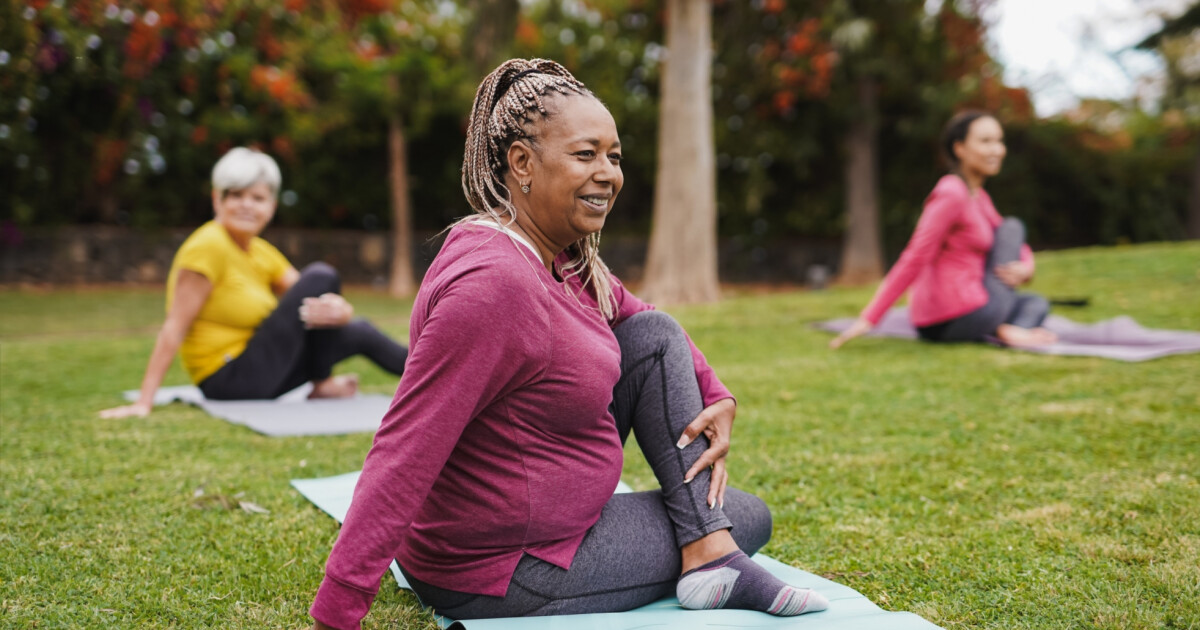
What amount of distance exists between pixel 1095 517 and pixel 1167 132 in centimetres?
2073

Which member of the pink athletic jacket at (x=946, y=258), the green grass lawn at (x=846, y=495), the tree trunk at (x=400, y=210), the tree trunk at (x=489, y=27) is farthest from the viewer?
the tree trunk at (x=400, y=210)

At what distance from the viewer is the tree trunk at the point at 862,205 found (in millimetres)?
17844

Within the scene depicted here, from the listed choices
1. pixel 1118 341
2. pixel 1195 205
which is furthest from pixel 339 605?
pixel 1195 205

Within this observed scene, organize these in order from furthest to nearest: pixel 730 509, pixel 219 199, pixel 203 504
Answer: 1. pixel 219 199
2. pixel 203 504
3. pixel 730 509

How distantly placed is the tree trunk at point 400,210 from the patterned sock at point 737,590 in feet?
51.1

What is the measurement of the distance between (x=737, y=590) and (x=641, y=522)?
0.27 m

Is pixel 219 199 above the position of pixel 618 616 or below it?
above

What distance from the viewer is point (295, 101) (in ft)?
49.0

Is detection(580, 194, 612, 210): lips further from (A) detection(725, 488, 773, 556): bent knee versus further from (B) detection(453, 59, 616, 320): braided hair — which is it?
(A) detection(725, 488, 773, 556): bent knee

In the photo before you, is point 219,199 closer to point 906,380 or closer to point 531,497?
point 531,497

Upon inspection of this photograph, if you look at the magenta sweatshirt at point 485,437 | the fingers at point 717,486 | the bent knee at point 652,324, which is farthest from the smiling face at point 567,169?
the fingers at point 717,486

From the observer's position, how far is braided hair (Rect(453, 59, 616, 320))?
189cm

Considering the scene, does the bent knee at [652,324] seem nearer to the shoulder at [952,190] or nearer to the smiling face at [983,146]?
the shoulder at [952,190]

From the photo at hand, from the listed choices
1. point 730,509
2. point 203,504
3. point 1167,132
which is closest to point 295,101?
point 203,504
